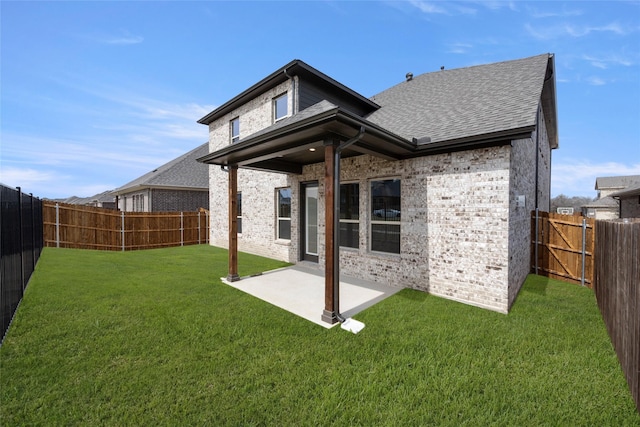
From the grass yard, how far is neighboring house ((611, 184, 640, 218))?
1560 centimetres

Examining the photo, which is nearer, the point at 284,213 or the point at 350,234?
the point at 350,234

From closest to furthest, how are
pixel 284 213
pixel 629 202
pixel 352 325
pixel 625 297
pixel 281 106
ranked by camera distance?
pixel 625 297 < pixel 352 325 < pixel 281 106 < pixel 284 213 < pixel 629 202

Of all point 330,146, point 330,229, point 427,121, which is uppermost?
point 427,121

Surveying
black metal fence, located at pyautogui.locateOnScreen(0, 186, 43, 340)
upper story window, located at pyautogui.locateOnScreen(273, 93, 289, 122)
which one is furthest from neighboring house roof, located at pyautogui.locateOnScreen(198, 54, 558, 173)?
black metal fence, located at pyautogui.locateOnScreen(0, 186, 43, 340)

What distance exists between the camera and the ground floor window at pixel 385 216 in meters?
6.82

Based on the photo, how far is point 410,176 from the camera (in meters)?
6.42

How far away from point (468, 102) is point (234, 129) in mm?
9613

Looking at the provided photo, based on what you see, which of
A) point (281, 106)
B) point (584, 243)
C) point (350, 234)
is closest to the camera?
point (584, 243)

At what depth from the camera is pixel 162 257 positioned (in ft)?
35.4

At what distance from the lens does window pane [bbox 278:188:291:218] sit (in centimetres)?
983

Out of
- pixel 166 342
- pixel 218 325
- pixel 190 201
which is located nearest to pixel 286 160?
pixel 218 325

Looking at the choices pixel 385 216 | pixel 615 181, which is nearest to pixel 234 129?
pixel 385 216

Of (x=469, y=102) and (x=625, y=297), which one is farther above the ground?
(x=469, y=102)

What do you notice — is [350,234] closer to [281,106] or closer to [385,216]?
[385,216]
